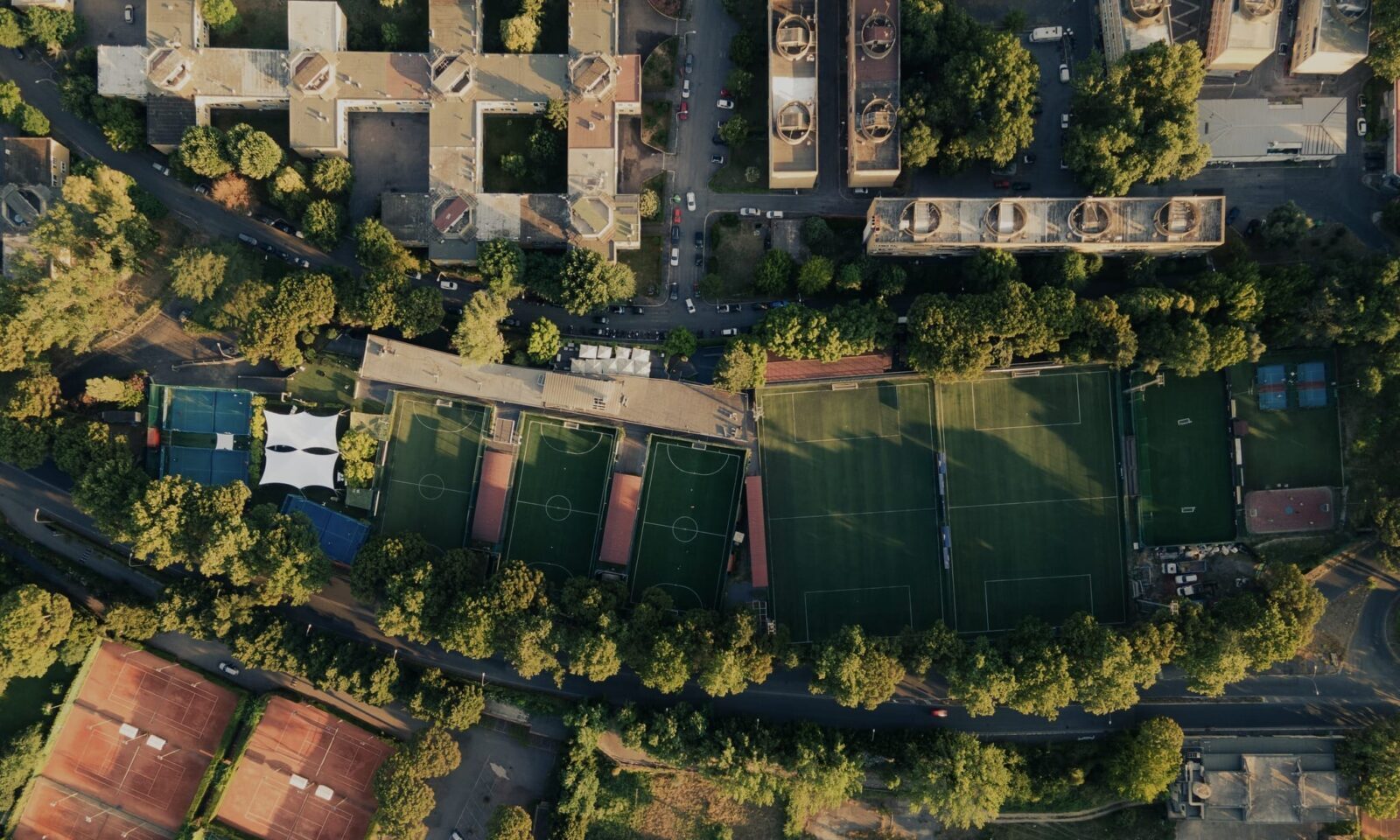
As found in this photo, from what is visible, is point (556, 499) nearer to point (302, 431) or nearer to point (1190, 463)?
point (302, 431)

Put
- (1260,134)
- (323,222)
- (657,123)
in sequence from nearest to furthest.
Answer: (323,222) < (1260,134) < (657,123)

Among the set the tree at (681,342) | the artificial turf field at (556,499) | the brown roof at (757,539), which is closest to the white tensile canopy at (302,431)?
the artificial turf field at (556,499)

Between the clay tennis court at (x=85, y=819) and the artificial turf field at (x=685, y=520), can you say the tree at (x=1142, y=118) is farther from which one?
the clay tennis court at (x=85, y=819)

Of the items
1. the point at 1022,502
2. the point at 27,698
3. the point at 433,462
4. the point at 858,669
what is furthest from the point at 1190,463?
the point at 27,698

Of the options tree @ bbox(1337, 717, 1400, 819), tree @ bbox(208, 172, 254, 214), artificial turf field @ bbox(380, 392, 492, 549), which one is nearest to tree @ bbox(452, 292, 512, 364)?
artificial turf field @ bbox(380, 392, 492, 549)

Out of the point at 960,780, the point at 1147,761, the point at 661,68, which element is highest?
the point at 661,68

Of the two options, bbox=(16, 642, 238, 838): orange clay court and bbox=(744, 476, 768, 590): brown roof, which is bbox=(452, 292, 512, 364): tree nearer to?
bbox=(744, 476, 768, 590): brown roof
